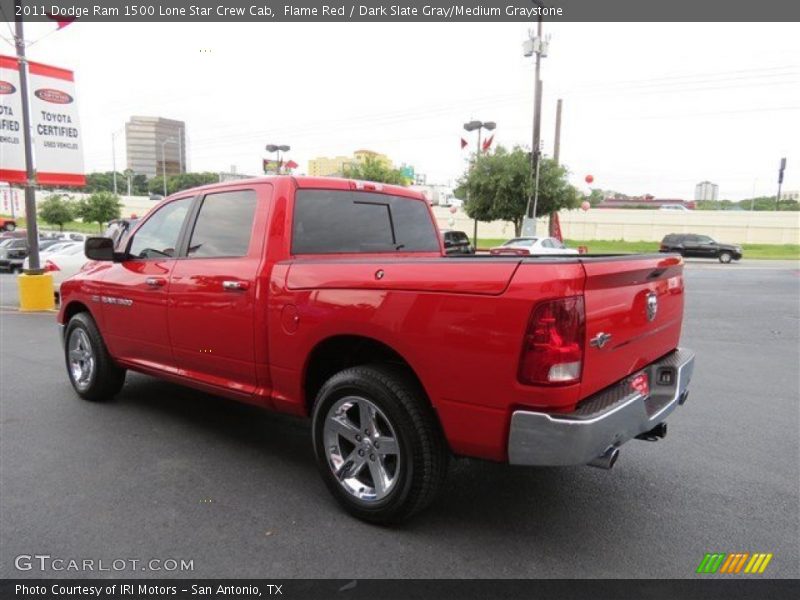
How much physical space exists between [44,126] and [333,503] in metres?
11.5

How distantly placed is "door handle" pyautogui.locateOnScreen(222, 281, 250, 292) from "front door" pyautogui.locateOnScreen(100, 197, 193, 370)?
0.77 m

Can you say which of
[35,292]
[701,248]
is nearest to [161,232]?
[35,292]

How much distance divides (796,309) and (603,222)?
44.4 meters

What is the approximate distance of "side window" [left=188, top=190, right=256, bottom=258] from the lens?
12.4 feet

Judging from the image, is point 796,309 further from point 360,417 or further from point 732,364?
point 360,417

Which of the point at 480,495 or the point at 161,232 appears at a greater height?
the point at 161,232

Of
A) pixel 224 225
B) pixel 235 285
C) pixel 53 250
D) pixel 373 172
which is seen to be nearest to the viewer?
pixel 235 285

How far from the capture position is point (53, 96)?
11.4 m

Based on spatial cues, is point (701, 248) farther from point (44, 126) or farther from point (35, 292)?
point (35, 292)

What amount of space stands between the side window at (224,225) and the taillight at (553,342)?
2.09 meters

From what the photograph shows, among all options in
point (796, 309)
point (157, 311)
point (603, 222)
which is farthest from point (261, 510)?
point (603, 222)

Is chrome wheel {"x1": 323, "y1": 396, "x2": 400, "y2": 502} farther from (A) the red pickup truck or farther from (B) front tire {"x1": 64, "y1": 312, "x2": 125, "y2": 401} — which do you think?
Answer: (B) front tire {"x1": 64, "y1": 312, "x2": 125, "y2": 401}

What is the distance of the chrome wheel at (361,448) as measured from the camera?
297 cm
